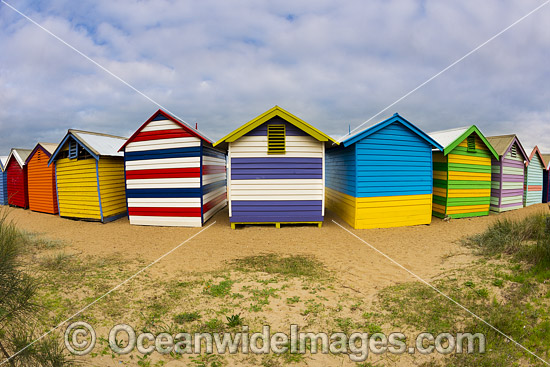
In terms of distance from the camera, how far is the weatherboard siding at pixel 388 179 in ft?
39.6

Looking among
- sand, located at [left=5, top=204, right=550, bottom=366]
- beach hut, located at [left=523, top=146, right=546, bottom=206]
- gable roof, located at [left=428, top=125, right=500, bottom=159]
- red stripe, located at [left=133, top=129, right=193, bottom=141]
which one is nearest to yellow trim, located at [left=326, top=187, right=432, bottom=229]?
sand, located at [left=5, top=204, right=550, bottom=366]

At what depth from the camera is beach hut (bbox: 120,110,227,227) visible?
1283 cm

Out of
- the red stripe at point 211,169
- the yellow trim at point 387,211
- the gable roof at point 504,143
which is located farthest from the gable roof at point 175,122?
the gable roof at point 504,143

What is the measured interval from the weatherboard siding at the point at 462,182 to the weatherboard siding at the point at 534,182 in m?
5.63

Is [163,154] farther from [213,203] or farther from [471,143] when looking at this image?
[471,143]

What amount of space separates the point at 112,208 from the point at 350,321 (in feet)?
46.8

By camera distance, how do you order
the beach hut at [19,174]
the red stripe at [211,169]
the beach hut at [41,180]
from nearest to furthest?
the red stripe at [211,169] < the beach hut at [41,180] < the beach hut at [19,174]

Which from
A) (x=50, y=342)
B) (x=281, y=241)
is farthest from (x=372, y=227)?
(x=50, y=342)

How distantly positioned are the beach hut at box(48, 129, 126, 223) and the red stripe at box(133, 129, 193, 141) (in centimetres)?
264

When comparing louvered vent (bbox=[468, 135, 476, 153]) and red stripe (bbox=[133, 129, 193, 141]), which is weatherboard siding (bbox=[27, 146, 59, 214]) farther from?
louvered vent (bbox=[468, 135, 476, 153])

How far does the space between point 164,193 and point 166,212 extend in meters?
0.88

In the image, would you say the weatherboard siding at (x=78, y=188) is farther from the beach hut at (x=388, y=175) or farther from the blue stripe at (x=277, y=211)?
the beach hut at (x=388, y=175)

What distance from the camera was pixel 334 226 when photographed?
1279 cm

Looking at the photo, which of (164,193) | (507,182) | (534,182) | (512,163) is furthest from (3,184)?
(534,182)
